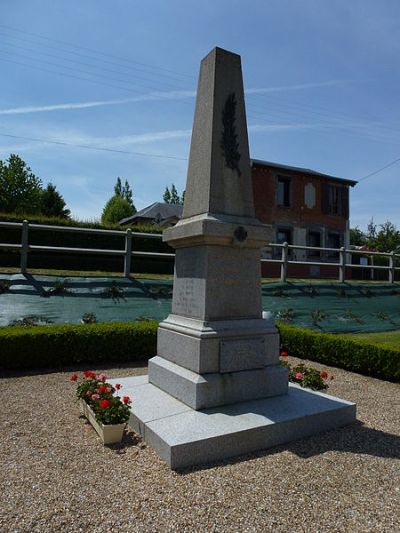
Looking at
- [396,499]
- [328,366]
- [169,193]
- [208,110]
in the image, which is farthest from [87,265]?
[169,193]

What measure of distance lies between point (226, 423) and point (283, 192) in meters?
22.8

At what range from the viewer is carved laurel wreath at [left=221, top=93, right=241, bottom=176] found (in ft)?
16.2

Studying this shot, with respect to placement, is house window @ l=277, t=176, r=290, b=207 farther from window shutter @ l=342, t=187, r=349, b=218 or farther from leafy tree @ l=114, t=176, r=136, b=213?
leafy tree @ l=114, t=176, r=136, b=213

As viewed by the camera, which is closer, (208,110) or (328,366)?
(208,110)

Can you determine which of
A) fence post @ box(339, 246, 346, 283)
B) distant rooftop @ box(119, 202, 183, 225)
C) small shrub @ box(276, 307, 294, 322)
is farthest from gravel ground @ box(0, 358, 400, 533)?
distant rooftop @ box(119, 202, 183, 225)

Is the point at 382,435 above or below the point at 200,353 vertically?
below

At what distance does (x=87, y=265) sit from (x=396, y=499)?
14.0 meters

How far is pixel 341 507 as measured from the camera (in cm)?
292

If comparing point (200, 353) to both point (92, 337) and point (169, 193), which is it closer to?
point (92, 337)

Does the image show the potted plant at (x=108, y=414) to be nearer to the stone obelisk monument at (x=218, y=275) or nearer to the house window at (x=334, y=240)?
the stone obelisk monument at (x=218, y=275)

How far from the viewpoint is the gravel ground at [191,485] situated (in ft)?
8.93

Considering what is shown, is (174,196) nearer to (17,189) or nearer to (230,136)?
(17,189)

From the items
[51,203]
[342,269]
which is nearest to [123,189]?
[51,203]

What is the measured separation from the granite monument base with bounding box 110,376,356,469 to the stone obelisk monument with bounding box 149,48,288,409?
7.5 inches
